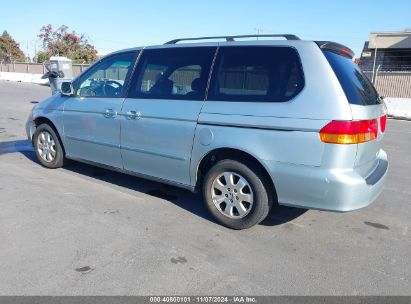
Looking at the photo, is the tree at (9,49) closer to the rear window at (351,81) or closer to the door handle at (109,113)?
the door handle at (109,113)

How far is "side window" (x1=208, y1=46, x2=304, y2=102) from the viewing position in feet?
11.7

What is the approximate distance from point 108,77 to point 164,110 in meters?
1.33

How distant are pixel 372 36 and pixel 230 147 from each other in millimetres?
30300

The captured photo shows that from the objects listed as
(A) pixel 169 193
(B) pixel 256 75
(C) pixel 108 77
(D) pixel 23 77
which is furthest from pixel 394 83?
(D) pixel 23 77

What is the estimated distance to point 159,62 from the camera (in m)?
4.55

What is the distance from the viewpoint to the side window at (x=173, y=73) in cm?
412

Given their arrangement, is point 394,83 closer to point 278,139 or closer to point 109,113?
point 109,113

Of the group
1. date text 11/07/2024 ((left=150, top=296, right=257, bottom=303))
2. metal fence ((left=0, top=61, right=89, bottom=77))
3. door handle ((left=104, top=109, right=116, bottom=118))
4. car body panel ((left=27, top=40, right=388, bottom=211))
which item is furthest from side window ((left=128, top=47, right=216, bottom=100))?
metal fence ((left=0, top=61, right=89, bottom=77))

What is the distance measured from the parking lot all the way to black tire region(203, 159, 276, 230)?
12cm

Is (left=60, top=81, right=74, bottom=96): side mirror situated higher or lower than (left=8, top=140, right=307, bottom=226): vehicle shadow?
higher

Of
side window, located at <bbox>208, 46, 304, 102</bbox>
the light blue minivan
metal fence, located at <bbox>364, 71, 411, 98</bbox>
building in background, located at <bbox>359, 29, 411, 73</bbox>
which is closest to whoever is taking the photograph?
the light blue minivan

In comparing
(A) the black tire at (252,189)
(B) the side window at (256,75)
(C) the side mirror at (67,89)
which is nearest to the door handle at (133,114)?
(B) the side window at (256,75)

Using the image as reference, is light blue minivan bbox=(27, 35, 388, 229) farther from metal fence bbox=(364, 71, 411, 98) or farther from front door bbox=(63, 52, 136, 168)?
metal fence bbox=(364, 71, 411, 98)

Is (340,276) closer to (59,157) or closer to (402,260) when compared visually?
(402,260)
